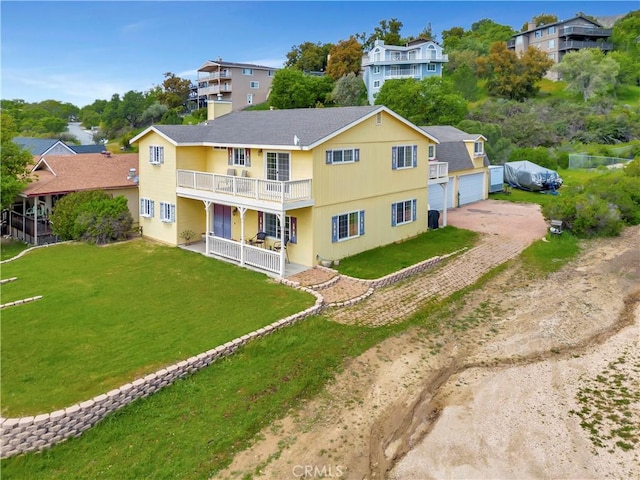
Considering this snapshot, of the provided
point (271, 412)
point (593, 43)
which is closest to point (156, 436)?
point (271, 412)

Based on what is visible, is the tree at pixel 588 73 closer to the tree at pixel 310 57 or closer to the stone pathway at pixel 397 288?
the tree at pixel 310 57

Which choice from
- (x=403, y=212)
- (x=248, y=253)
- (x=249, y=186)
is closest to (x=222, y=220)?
(x=249, y=186)

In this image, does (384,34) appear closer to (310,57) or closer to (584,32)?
(310,57)

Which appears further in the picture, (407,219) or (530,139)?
(530,139)

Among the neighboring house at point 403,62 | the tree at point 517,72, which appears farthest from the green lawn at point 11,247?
the tree at point 517,72

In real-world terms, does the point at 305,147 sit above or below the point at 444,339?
above

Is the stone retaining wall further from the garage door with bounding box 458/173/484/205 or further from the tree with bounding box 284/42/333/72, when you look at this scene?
the tree with bounding box 284/42/333/72

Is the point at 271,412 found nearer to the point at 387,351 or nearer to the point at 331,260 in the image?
the point at 387,351
